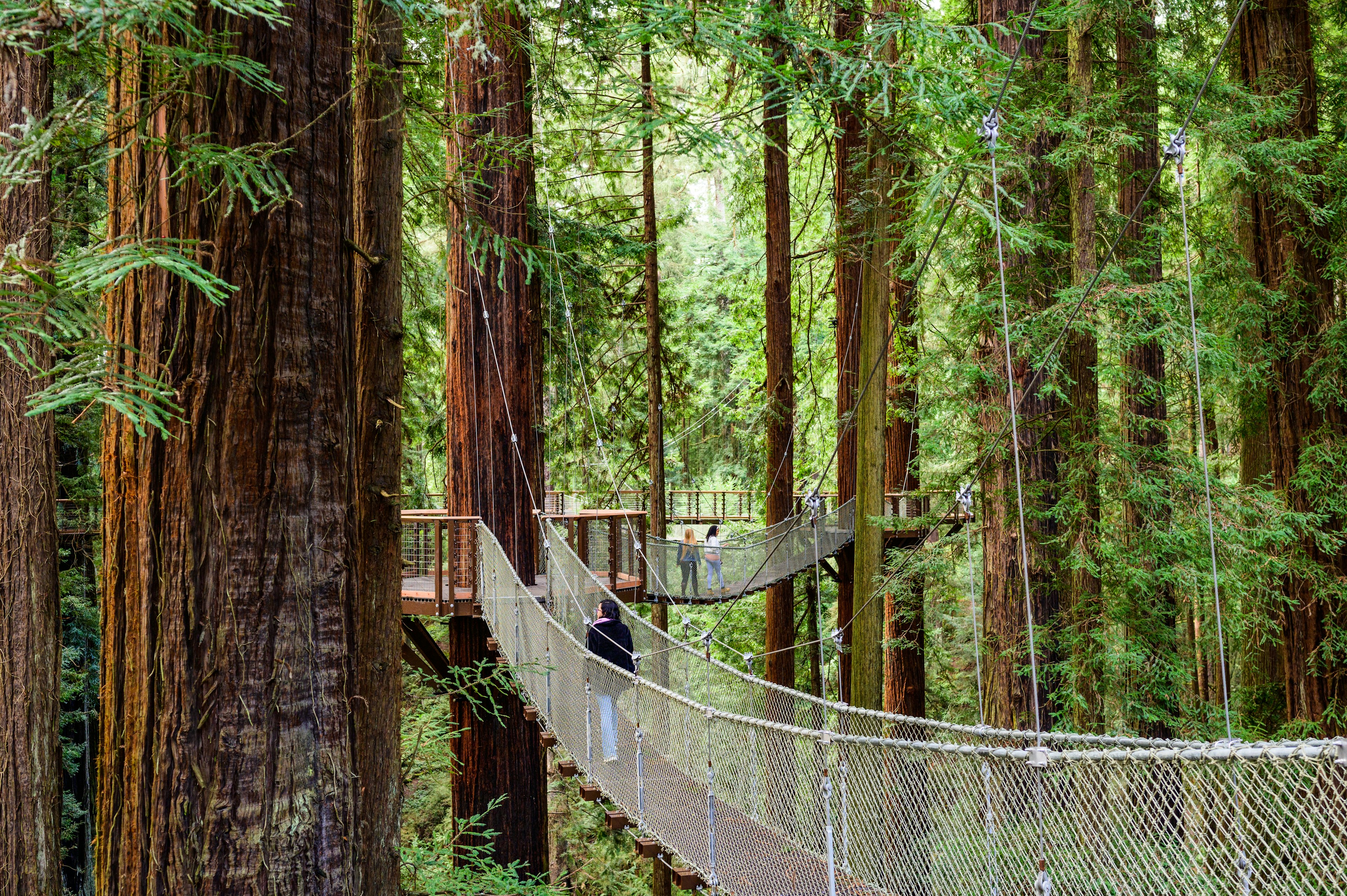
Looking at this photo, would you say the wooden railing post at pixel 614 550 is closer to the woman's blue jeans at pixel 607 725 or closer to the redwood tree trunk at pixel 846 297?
the redwood tree trunk at pixel 846 297

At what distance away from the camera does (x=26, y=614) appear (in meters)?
3.37

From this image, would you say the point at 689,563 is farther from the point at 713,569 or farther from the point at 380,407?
the point at 380,407

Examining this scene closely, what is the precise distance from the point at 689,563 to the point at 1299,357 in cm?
478

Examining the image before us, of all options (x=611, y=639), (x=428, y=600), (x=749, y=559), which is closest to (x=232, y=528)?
(x=611, y=639)

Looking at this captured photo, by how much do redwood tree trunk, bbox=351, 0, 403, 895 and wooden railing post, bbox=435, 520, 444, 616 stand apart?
2.65m

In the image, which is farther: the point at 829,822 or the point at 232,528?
the point at 829,822

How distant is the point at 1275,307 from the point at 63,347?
18.2ft

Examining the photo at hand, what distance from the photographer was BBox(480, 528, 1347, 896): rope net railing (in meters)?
2.44

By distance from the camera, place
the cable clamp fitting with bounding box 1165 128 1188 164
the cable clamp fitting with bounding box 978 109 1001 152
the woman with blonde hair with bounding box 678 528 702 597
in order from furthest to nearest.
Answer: the woman with blonde hair with bounding box 678 528 702 597
the cable clamp fitting with bounding box 978 109 1001 152
the cable clamp fitting with bounding box 1165 128 1188 164

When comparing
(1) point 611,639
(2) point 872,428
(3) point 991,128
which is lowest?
(1) point 611,639

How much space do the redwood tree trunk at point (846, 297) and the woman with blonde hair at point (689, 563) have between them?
54.1 inches

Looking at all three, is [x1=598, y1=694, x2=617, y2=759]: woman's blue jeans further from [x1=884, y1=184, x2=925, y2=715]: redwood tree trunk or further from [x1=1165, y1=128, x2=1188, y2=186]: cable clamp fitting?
[x1=1165, y1=128, x2=1188, y2=186]: cable clamp fitting

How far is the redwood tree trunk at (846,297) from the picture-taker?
16.4 feet

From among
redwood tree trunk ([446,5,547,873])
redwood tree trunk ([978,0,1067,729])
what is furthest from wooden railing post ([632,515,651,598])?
redwood tree trunk ([978,0,1067,729])
